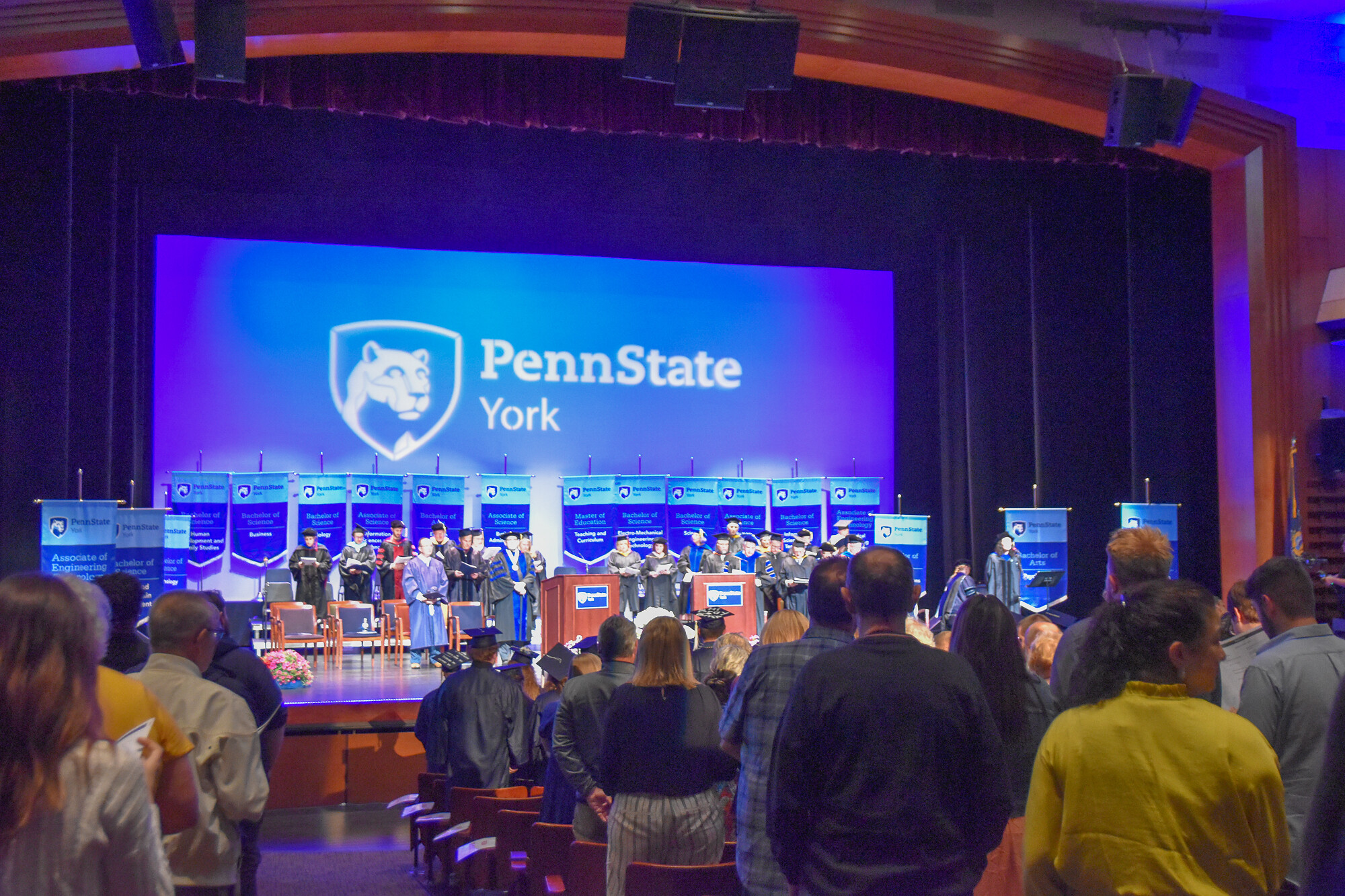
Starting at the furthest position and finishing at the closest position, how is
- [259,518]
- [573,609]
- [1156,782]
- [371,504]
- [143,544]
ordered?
[371,504]
[259,518]
[573,609]
[143,544]
[1156,782]

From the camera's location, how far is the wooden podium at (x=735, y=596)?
1174 centimetres

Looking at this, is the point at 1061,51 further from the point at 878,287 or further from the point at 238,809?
the point at 238,809

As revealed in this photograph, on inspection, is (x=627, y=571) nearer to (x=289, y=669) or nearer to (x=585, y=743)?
(x=289, y=669)

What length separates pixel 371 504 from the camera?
476 inches

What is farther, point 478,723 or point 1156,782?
point 478,723

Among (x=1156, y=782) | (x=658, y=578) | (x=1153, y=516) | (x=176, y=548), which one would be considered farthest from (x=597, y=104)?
(x=1156, y=782)

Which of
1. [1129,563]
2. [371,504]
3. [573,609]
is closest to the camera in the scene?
[1129,563]

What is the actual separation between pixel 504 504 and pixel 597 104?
169 inches

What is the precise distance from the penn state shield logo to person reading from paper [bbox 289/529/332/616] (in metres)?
1.31

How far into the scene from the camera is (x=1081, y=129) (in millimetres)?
11227

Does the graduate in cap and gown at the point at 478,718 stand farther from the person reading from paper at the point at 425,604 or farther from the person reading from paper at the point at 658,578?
the person reading from paper at the point at 658,578

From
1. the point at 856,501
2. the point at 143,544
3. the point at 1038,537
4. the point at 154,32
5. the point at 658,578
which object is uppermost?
the point at 154,32

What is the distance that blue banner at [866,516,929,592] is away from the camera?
12641 millimetres

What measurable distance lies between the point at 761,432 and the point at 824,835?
446 inches
